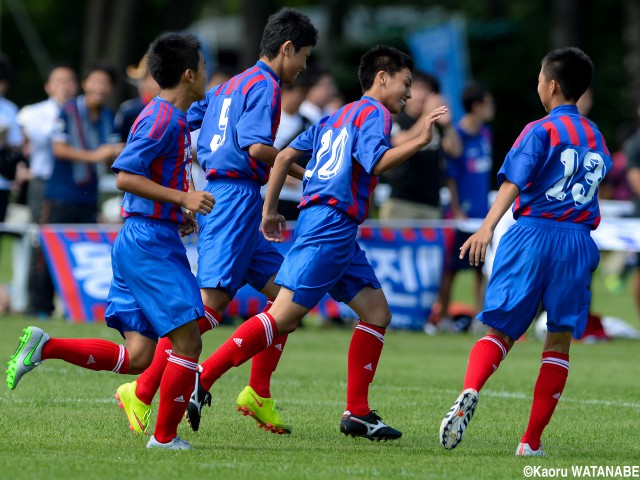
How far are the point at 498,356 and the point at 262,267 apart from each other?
169 centimetres

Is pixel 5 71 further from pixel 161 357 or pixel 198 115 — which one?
pixel 161 357

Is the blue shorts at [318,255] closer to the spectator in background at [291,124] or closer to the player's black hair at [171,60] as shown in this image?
the player's black hair at [171,60]

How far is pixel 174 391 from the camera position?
20.7 feet

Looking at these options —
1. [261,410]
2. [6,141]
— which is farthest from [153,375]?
[6,141]

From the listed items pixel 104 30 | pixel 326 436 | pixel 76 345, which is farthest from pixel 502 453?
pixel 104 30

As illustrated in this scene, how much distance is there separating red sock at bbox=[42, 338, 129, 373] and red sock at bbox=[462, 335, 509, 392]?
6.01 feet

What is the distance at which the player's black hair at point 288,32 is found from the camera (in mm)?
7492

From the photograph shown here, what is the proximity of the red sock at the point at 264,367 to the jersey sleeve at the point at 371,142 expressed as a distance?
1094mm

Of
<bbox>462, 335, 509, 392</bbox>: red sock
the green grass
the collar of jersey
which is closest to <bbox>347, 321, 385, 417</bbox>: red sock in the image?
the green grass

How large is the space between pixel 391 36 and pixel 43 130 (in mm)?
24344

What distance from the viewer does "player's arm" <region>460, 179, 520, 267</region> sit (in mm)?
6309

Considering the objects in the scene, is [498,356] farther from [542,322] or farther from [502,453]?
[542,322]

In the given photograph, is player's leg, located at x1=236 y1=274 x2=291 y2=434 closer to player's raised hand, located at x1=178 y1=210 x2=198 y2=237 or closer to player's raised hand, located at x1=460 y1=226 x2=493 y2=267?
player's raised hand, located at x1=178 y1=210 x2=198 y2=237

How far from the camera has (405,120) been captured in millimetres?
13312
